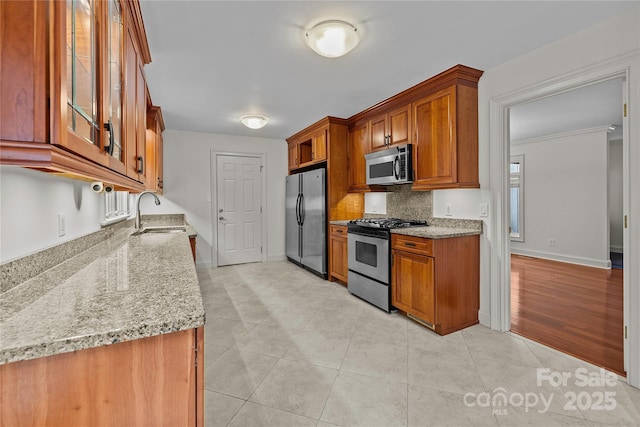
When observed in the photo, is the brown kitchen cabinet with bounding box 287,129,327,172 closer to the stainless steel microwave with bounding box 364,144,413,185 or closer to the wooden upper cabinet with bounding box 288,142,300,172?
the wooden upper cabinet with bounding box 288,142,300,172

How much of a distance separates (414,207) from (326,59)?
1943 mm

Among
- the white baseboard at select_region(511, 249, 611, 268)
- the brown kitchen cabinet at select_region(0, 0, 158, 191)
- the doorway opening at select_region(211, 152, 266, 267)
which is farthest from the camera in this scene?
the doorway opening at select_region(211, 152, 266, 267)

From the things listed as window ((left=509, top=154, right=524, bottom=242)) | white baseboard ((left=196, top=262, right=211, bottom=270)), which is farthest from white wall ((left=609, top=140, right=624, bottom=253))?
white baseboard ((left=196, top=262, right=211, bottom=270))

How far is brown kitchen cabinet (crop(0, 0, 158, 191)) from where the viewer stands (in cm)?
63

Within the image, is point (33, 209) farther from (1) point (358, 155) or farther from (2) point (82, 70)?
(1) point (358, 155)

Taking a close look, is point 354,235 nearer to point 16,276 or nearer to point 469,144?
point 469,144

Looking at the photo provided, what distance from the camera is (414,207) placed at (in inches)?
137

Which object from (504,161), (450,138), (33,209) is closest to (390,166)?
(450,138)

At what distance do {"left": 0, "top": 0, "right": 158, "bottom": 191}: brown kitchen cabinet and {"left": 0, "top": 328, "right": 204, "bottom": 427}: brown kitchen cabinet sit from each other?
467mm

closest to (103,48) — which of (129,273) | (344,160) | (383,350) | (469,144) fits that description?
(129,273)

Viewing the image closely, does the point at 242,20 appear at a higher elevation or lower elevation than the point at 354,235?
higher

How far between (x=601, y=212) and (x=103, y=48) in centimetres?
653

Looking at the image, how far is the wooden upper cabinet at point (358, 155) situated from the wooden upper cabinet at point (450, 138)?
101 centimetres

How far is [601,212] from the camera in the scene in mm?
4730
